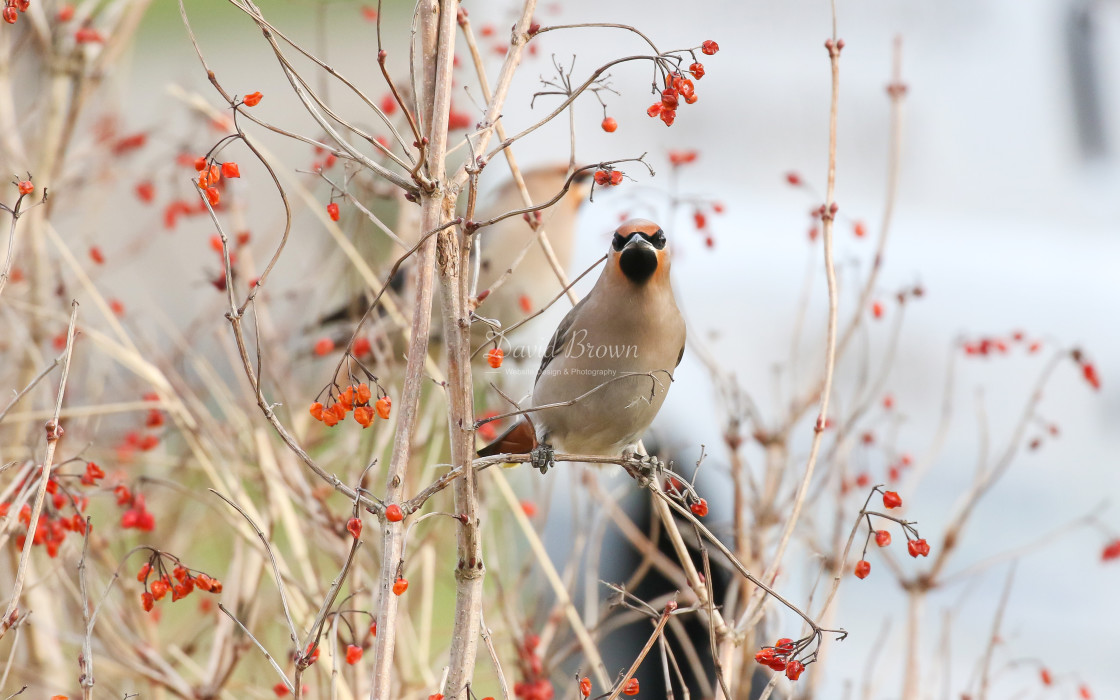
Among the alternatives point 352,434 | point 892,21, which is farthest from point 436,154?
point 892,21

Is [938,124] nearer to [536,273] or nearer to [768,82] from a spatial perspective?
[768,82]

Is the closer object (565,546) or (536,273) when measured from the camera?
(565,546)

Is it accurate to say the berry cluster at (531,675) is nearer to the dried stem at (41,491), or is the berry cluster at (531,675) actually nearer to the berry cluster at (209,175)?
the dried stem at (41,491)

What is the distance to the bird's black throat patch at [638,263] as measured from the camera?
233 cm

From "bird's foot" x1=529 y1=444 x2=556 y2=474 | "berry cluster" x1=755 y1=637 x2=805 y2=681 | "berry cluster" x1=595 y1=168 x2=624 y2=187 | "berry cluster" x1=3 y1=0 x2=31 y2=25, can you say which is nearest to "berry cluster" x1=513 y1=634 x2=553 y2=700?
"bird's foot" x1=529 y1=444 x2=556 y2=474

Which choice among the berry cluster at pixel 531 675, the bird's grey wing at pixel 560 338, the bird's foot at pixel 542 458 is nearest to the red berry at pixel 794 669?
the bird's foot at pixel 542 458

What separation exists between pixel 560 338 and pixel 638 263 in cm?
33

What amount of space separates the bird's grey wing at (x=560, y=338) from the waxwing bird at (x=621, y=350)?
0.06ft

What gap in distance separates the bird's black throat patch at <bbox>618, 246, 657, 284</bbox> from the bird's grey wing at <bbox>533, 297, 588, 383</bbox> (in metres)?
0.18

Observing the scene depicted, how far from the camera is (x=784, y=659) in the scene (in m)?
1.75

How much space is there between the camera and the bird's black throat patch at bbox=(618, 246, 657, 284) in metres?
2.33

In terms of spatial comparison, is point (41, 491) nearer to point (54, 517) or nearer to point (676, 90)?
point (54, 517)

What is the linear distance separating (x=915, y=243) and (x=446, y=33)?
12.5 feet

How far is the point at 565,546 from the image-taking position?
13.5 ft
